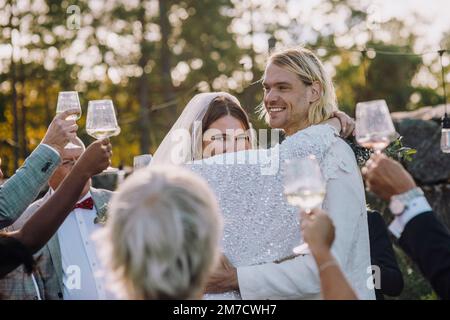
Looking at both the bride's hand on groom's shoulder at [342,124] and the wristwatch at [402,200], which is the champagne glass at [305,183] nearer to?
the wristwatch at [402,200]

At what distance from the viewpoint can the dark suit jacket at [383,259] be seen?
4.23 metres

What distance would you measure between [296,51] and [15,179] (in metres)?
1.53

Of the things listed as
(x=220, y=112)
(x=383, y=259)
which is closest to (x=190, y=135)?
(x=220, y=112)

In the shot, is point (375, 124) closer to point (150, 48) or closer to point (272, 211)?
point (272, 211)

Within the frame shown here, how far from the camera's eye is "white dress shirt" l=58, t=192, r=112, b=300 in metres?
4.45

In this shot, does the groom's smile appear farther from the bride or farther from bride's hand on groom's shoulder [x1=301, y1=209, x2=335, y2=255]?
bride's hand on groom's shoulder [x1=301, y1=209, x2=335, y2=255]

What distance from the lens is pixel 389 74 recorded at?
1280 inches

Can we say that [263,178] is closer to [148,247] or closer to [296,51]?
[296,51]

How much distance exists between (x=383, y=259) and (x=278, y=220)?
5.06 feet

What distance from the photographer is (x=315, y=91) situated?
363 cm

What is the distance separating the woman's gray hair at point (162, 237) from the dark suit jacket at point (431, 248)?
683 mm

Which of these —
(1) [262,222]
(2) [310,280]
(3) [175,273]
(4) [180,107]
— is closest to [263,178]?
(1) [262,222]

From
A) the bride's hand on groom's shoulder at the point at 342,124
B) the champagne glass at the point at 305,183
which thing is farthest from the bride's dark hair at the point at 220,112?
the champagne glass at the point at 305,183
